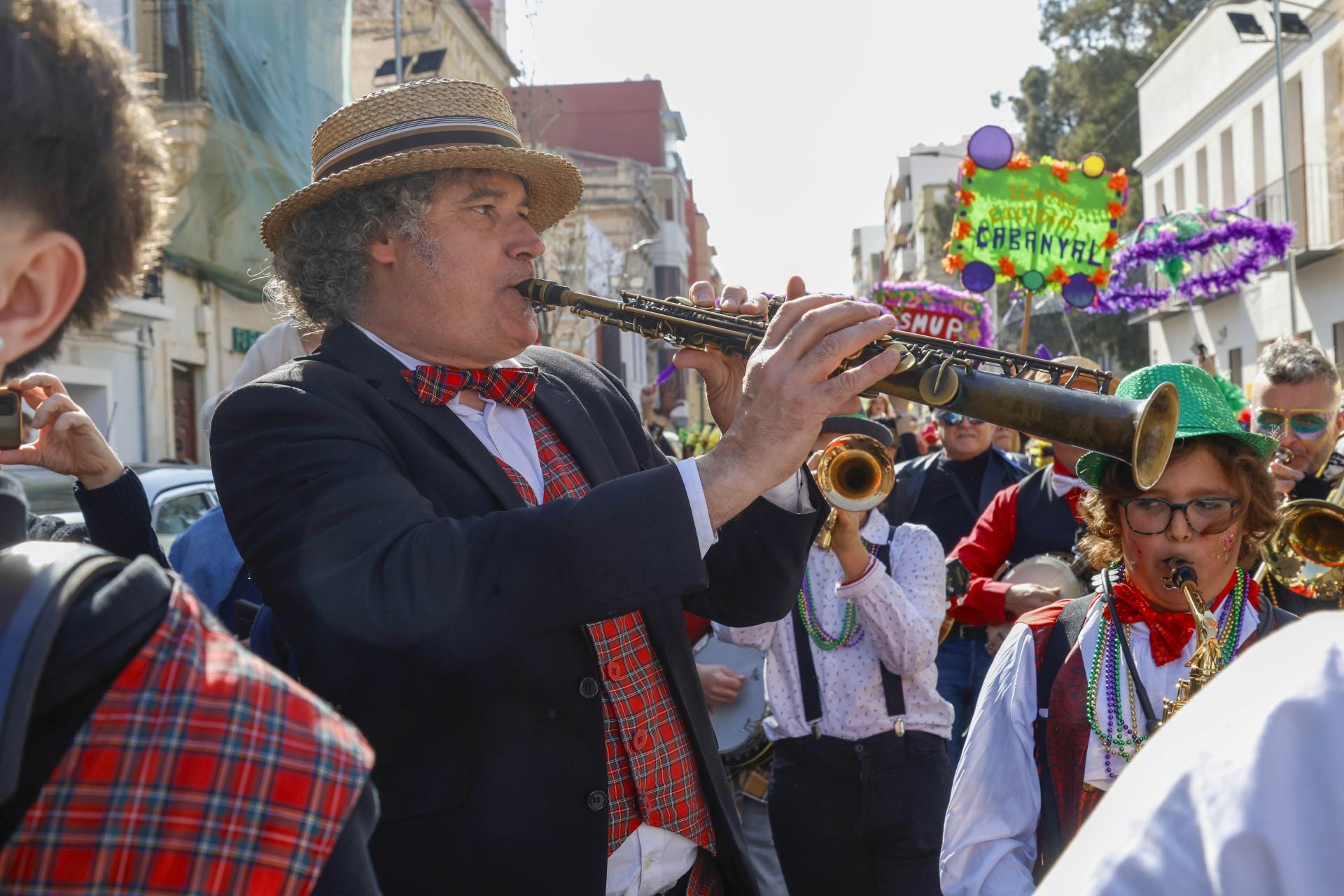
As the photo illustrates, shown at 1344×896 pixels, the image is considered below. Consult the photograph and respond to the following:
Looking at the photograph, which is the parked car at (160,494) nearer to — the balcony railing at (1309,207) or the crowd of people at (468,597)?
the crowd of people at (468,597)

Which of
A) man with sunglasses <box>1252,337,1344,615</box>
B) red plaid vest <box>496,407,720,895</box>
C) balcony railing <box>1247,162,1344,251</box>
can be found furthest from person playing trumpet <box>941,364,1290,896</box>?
balcony railing <box>1247,162,1344,251</box>

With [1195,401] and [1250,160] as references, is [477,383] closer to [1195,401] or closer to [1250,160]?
[1195,401]

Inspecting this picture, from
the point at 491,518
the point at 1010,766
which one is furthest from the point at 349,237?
the point at 1010,766

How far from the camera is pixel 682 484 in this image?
1913 mm

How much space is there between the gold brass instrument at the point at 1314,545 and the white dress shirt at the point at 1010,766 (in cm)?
57

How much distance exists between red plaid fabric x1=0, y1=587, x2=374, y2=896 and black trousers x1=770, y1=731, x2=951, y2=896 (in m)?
2.93

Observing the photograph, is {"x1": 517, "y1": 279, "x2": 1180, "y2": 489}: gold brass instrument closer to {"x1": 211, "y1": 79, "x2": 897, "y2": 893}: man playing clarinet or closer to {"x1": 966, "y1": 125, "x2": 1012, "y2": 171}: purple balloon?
{"x1": 211, "y1": 79, "x2": 897, "y2": 893}: man playing clarinet

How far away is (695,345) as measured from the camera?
2.56 metres

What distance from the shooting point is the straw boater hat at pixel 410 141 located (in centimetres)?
241

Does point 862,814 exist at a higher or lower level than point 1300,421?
lower

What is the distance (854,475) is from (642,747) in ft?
5.47

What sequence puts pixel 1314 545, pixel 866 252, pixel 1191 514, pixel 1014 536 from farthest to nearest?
1. pixel 866 252
2. pixel 1014 536
3. pixel 1314 545
4. pixel 1191 514

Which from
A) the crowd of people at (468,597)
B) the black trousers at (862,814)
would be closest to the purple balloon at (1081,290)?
the black trousers at (862,814)

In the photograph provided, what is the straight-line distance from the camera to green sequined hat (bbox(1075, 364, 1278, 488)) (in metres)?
2.50
